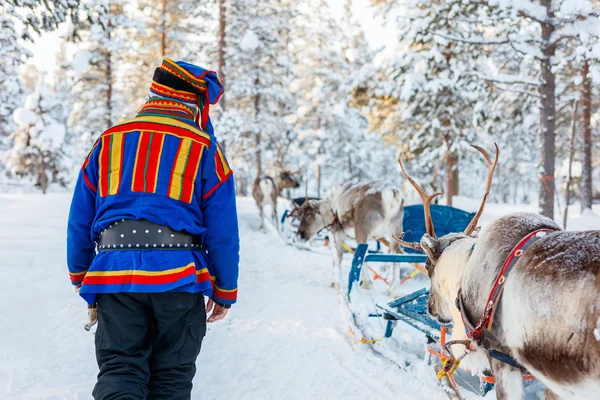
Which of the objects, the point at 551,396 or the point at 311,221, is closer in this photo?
the point at 551,396

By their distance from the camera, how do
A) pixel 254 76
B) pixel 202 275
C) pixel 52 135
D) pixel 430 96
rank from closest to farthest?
1. pixel 202 275
2. pixel 430 96
3. pixel 254 76
4. pixel 52 135

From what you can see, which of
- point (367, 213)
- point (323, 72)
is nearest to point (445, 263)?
point (367, 213)

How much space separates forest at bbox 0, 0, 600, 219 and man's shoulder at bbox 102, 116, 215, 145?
440 centimetres

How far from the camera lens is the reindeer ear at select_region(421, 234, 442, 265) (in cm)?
266

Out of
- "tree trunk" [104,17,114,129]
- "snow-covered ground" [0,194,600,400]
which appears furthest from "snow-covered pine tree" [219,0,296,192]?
"snow-covered ground" [0,194,600,400]

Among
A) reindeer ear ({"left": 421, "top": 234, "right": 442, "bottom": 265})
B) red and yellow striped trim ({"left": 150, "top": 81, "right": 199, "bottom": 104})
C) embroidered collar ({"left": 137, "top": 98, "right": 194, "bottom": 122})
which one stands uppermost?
red and yellow striped trim ({"left": 150, "top": 81, "right": 199, "bottom": 104})

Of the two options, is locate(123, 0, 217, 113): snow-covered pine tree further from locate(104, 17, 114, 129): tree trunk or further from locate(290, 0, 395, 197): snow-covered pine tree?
locate(290, 0, 395, 197): snow-covered pine tree

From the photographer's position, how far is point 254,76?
22031 mm

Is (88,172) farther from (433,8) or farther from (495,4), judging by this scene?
(433,8)

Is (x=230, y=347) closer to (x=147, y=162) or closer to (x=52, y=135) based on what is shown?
(x=147, y=162)

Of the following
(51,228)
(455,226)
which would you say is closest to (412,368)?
(455,226)

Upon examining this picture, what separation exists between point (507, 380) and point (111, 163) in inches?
92.5

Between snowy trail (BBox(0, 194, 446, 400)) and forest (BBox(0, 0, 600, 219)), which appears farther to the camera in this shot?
forest (BBox(0, 0, 600, 219))

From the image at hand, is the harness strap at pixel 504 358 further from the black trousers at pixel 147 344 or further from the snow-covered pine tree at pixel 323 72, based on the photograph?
the snow-covered pine tree at pixel 323 72
